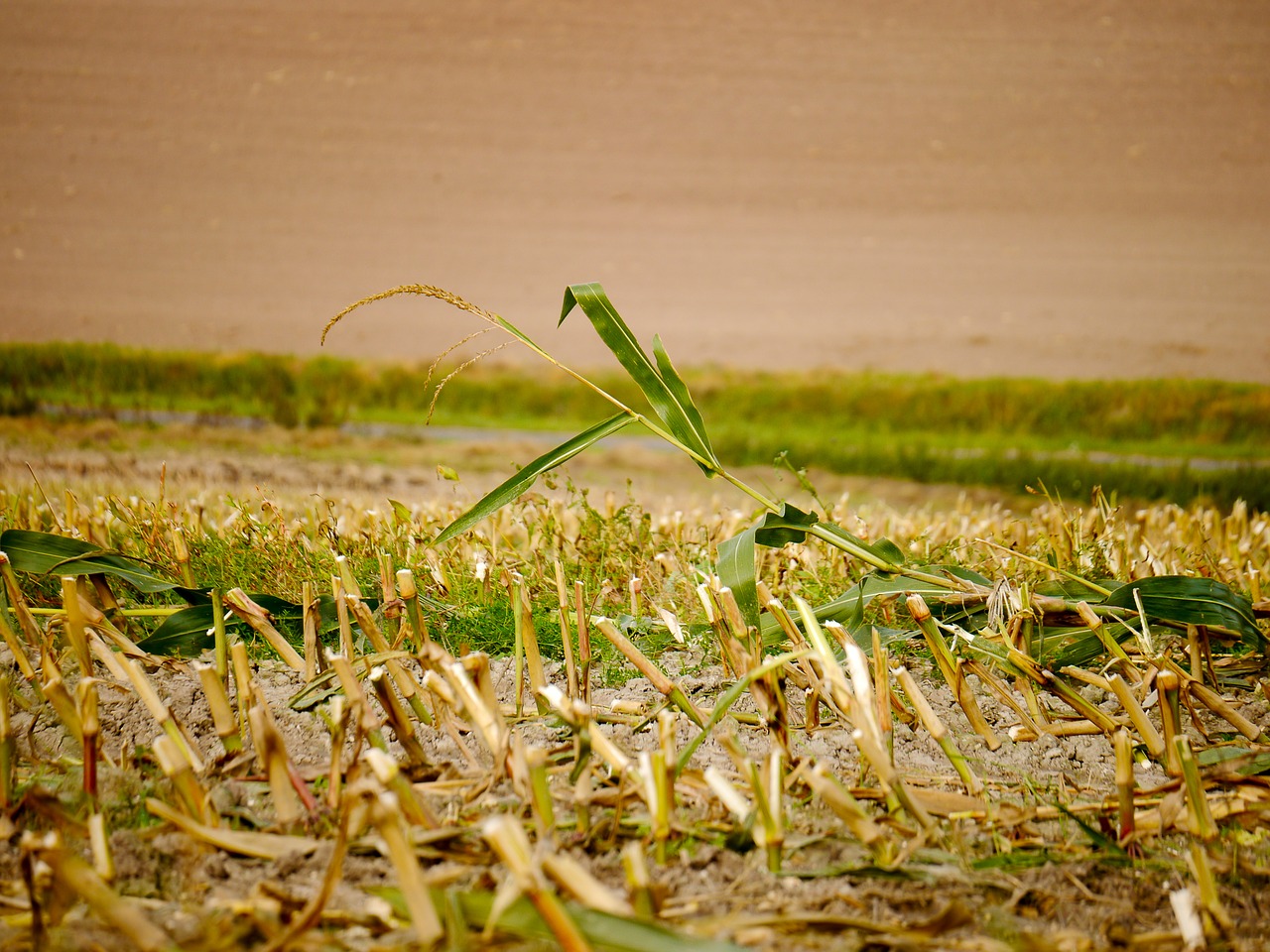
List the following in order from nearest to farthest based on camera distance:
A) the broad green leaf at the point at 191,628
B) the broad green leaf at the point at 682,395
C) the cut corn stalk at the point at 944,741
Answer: the cut corn stalk at the point at 944,741, the broad green leaf at the point at 682,395, the broad green leaf at the point at 191,628

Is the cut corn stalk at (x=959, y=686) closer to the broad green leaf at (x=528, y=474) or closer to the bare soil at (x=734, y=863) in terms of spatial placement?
the bare soil at (x=734, y=863)

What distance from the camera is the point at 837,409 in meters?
6.07

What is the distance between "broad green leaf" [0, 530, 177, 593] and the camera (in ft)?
4.68

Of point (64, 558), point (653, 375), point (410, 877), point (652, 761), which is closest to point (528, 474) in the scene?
point (653, 375)

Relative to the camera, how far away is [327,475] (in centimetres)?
411

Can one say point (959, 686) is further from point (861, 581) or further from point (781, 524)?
point (781, 524)

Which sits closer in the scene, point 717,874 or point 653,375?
point 717,874

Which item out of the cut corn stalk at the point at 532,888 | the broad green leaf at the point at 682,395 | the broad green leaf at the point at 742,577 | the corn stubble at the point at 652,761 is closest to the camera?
the cut corn stalk at the point at 532,888

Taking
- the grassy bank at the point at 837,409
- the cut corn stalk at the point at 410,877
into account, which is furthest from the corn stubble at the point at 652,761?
the grassy bank at the point at 837,409

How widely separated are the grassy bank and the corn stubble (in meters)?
3.76

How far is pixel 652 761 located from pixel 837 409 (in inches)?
218

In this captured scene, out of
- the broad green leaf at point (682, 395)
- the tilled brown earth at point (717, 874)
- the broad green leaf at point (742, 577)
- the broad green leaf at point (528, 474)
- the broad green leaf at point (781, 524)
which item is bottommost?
the tilled brown earth at point (717, 874)

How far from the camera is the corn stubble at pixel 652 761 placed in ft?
2.28

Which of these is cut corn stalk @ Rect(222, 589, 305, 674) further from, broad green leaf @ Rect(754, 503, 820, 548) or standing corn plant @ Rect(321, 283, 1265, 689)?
broad green leaf @ Rect(754, 503, 820, 548)
